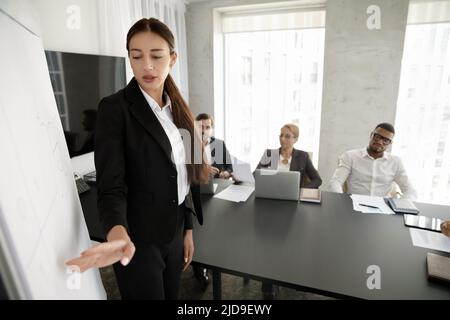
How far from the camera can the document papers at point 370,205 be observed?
1.81 meters

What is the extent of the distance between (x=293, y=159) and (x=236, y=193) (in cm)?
85

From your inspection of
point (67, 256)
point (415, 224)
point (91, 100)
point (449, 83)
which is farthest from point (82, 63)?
point (449, 83)

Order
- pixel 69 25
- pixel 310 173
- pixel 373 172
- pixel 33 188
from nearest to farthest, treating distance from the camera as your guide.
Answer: pixel 33 188
pixel 69 25
pixel 373 172
pixel 310 173

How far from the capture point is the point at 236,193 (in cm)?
213

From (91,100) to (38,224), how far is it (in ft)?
7.30

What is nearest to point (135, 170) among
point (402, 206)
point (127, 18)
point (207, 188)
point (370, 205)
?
point (207, 188)

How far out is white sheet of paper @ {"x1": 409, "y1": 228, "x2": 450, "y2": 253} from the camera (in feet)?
4.54

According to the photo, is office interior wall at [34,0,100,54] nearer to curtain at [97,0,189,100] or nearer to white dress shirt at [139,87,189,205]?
curtain at [97,0,189,100]

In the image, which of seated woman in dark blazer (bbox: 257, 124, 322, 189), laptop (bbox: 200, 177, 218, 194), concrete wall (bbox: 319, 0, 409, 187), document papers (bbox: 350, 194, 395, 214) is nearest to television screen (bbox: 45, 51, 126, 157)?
laptop (bbox: 200, 177, 218, 194)

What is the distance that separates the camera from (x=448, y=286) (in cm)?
111

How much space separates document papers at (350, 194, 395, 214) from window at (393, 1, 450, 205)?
6.73ft

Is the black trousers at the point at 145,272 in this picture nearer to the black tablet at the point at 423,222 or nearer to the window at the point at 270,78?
the black tablet at the point at 423,222

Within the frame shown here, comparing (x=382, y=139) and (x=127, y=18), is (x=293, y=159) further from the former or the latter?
(x=127, y=18)
